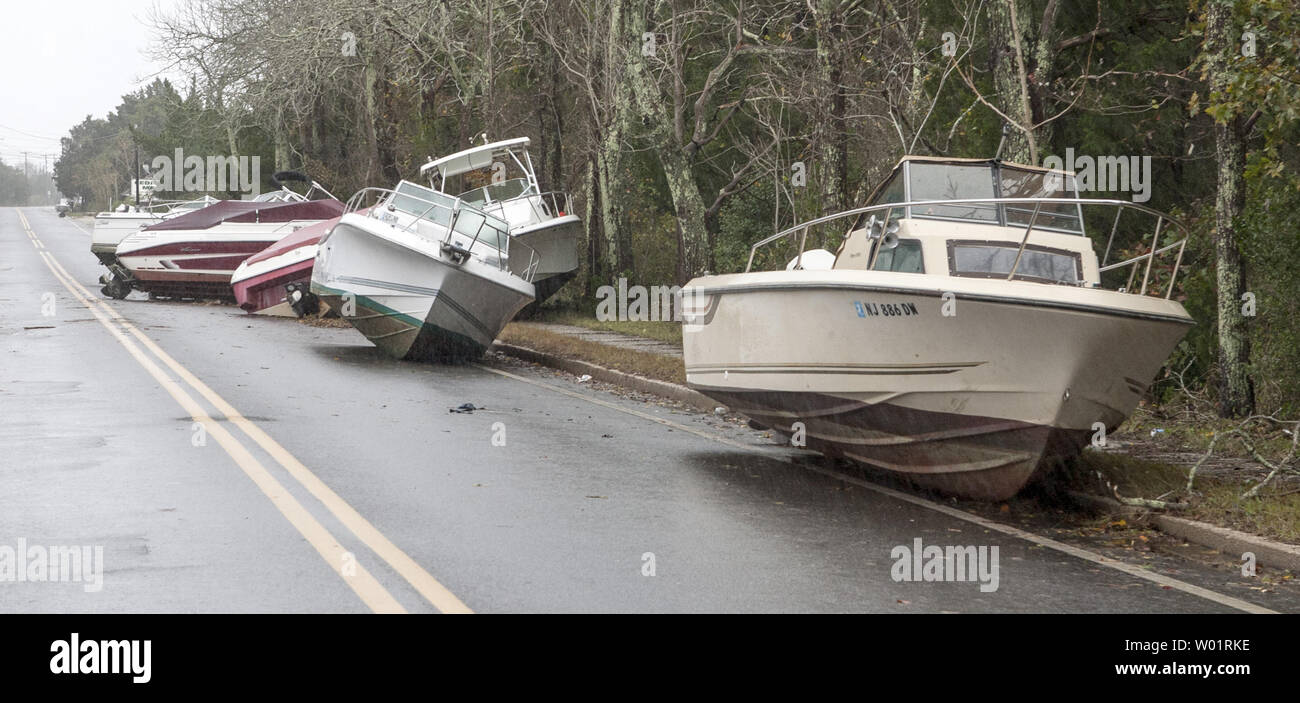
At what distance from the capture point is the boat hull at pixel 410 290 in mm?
17688

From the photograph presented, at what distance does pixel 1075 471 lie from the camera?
9703 millimetres

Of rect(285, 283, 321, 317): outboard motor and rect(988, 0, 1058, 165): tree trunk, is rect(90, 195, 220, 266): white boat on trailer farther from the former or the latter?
rect(988, 0, 1058, 165): tree trunk

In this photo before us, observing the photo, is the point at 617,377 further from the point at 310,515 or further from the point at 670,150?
the point at 310,515

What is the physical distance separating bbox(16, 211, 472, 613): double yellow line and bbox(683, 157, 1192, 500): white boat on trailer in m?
3.55

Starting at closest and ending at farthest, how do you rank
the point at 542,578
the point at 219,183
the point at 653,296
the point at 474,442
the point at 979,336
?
1. the point at 542,578
2. the point at 979,336
3. the point at 474,442
4. the point at 653,296
5. the point at 219,183

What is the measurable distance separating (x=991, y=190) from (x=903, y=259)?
1209 millimetres

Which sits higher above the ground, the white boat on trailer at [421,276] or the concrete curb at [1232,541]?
the white boat on trailer at [421,276]

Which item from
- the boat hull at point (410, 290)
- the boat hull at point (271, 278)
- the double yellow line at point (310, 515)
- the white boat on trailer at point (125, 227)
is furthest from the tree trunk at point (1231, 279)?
the white boat on trailer at point (125, 227)

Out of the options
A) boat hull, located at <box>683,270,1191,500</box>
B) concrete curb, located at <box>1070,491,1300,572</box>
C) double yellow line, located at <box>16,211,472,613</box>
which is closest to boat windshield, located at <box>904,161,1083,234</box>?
boat hull, located at <box>683,270,1191,500</box>

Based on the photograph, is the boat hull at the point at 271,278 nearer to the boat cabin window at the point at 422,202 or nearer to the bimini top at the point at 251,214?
the bimini top at the point at 251,214

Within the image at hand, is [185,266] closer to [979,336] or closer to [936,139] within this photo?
[936,139]

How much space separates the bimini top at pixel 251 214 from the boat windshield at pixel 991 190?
20.2 meters

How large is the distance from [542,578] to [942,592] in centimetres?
205
